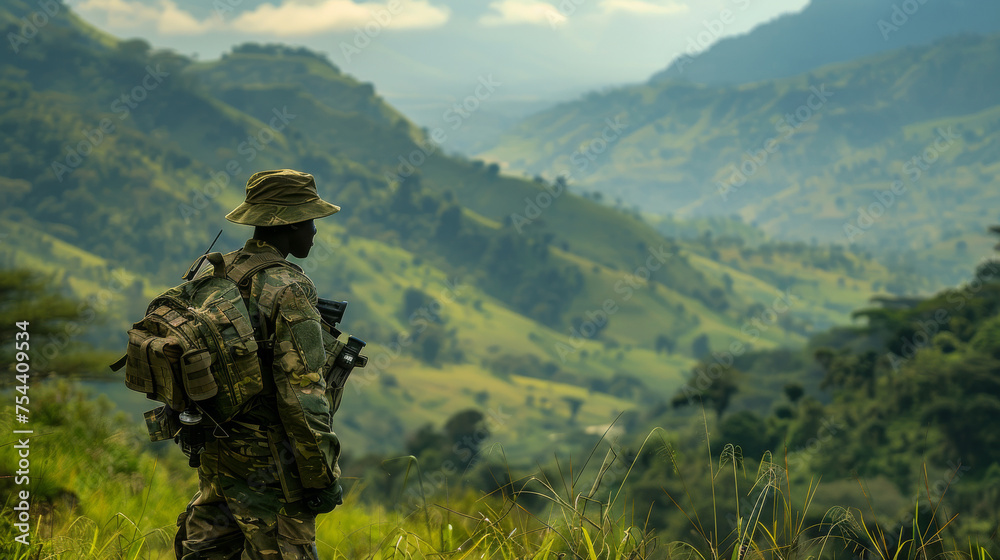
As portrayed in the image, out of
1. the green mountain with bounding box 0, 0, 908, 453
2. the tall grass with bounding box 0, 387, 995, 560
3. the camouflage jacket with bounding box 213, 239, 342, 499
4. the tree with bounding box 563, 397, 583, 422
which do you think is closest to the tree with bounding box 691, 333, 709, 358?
the green mountain with bounding box 0, 0, 908, 453

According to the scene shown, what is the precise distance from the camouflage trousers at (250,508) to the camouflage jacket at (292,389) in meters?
0.05

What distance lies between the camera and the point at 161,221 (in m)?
A: 130

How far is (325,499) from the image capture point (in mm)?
2730

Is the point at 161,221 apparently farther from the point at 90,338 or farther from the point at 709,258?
the point at 709,258

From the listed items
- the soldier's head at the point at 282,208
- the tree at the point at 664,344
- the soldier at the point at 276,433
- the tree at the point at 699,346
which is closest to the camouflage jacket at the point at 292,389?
the soldier at the point at 276,433

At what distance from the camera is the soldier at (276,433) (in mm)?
2693

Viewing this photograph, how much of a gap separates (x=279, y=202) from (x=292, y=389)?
675 millimetres

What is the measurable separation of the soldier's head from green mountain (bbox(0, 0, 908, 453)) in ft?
299

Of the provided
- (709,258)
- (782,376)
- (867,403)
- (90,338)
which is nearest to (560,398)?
(782,376)

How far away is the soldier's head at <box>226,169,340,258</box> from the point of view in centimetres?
288

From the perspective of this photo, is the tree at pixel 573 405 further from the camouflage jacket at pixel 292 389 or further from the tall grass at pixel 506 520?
the camouflage jacket at pixel 292 389

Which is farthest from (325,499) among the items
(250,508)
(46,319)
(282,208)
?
(46,319)

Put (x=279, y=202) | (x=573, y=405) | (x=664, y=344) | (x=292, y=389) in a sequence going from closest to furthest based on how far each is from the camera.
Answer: (x=292, y=389)
(x=279, y=202)
(x=573, y=405)
(x=664, y=344)

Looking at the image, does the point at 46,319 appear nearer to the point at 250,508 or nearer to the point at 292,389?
the point at 250,508
